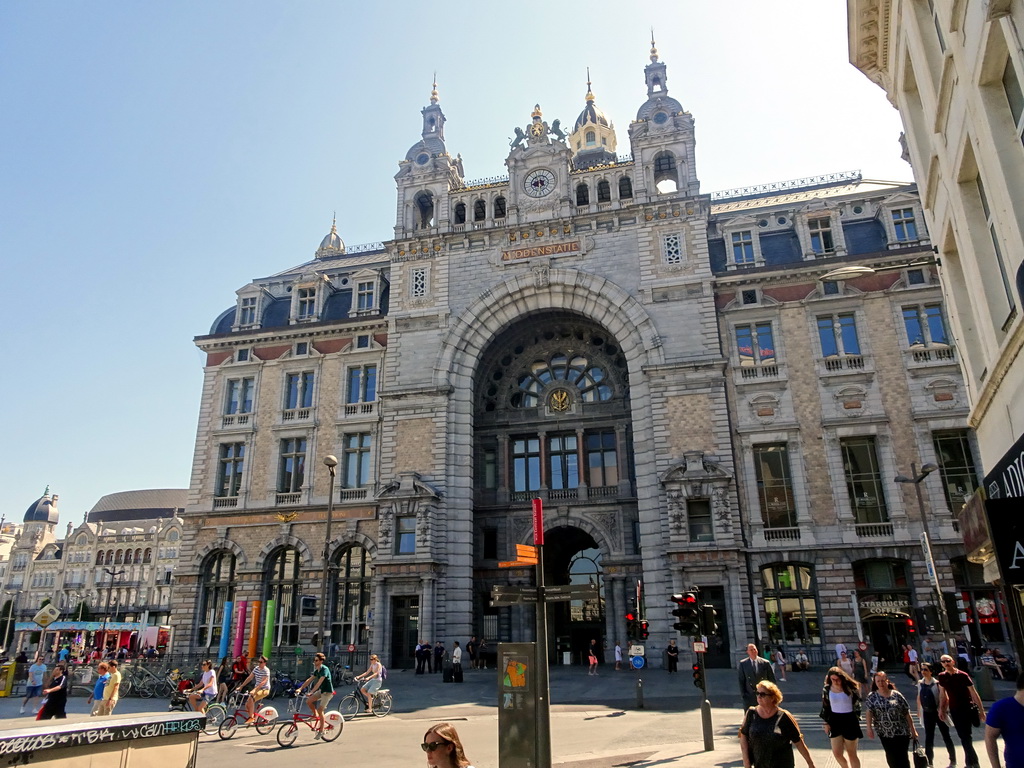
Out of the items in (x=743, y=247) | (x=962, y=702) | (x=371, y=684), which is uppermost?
(x=743, y=247)

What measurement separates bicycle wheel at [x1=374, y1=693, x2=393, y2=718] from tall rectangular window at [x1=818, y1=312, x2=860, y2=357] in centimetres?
2537

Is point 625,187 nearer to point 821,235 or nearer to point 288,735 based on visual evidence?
point 821,235

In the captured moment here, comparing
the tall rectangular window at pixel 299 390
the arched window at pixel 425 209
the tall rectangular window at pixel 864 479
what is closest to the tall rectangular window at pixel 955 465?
the tall rectangular window at pixel 864 479

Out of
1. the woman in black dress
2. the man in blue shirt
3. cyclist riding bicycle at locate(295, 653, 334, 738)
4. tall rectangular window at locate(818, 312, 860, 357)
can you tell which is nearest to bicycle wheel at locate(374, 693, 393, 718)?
cyclist riding bicycle at locate(295, 653, 334, 738)

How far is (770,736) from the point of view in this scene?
7547mm

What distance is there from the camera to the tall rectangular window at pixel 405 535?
3544 centimetres

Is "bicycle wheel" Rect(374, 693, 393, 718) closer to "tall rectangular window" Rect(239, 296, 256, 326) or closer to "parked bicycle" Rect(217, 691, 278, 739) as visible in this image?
"parked bicycle" Rect(217, 691, 278, 739)

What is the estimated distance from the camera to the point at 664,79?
41.3 meters

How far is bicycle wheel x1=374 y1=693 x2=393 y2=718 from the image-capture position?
67.3 ft

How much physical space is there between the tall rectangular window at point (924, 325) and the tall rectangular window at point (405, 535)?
2529 centimetres

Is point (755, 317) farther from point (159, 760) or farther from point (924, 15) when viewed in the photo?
point (159, 760)

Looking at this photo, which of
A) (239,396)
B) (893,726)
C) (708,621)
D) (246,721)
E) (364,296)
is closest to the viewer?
(893,726)

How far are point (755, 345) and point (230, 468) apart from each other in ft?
97.1

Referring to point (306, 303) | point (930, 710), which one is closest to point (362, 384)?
point (306, 303)
